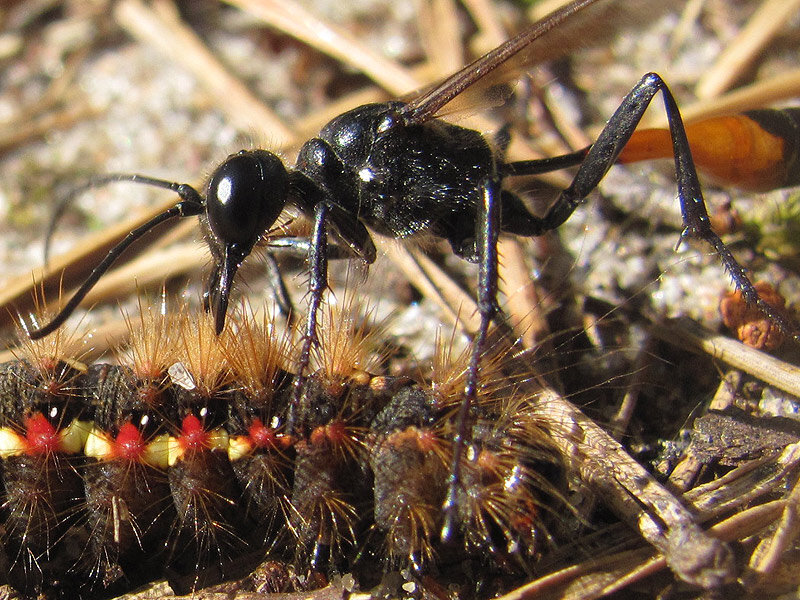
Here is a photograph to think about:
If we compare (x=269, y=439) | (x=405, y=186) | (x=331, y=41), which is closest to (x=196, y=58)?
(x=331, y=41)

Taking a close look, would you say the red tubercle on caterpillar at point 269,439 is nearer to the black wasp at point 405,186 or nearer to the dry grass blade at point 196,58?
the black wasp at point 405,186

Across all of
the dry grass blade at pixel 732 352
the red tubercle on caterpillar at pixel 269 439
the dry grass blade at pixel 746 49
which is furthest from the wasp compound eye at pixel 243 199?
the dry grass blade at pixel 746 49

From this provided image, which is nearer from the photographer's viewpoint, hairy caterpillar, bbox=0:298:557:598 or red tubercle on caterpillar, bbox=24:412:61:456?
hairy caterpillar, bbox=0:298:557:598

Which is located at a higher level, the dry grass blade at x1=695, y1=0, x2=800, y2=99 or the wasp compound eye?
the dry grass blade at x1=695, y1=0, x2=800, y2=99

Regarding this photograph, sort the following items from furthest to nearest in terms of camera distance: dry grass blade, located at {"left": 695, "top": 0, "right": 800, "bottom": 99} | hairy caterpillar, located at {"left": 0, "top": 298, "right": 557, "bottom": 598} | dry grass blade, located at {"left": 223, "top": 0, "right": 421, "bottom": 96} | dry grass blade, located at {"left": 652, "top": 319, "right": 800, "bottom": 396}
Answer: dry grass blade, located at {"left": 223, "top": 0, "right": 421, "bottom": 96}
dry grass blade, located at {"left": 695, "top": 0, "right": 800, "bottom": 99}
dry grass blade, located at {"left": 652, "top": 319, "right": 800, "bottom": 396}
hairy caterpillar, located at {"left": 0, "top": 298, "right": 557, "bottom": 598}

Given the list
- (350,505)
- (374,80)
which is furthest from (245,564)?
(374,80)

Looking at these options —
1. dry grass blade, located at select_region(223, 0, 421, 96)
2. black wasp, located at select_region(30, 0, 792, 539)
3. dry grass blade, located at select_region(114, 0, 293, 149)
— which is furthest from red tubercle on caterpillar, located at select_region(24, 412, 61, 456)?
dry grass blade, located at select_region(223, 0, 421, 96)

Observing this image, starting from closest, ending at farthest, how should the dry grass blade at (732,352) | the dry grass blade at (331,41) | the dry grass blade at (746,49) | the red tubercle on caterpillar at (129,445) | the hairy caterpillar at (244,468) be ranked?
the hairy caterpillar at (244,468), the red tubercle on caterpillar at (129,445), the dry grass blade at (732,352), the dry grass blade at (746,49), the dry grass blade at (331,41)

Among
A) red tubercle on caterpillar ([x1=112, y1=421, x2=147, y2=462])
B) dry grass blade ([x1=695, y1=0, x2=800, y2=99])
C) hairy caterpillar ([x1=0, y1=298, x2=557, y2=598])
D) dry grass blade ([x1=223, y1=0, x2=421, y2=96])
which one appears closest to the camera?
hairy caterpillar ([x1=0, y1=298, x2=557, y2=598])

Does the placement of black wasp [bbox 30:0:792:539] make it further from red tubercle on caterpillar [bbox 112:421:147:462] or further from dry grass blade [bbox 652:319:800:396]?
red tubercle on caterpillar [bbox 112:421:147:462]
